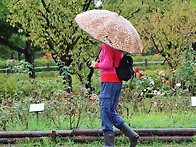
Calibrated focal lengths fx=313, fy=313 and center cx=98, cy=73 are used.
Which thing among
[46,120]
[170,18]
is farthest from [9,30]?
[46,120]

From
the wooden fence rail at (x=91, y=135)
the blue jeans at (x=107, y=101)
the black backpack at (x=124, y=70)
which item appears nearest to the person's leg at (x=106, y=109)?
the blue jeans at (x=107, y=101)

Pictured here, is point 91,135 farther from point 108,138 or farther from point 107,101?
point 107,101

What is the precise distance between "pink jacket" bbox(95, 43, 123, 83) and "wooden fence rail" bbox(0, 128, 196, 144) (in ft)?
4.11

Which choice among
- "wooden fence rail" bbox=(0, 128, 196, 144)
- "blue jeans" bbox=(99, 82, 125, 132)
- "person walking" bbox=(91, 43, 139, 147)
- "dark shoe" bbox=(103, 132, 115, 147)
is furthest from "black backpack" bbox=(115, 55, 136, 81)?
"wooden fence rail" bbox=(0, 128, 196, 144)

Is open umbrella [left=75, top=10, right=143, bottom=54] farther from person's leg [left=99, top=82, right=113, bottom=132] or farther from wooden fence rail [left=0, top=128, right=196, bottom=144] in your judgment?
wooden fence rail [left=0, top=128, right=196, bottom=144]

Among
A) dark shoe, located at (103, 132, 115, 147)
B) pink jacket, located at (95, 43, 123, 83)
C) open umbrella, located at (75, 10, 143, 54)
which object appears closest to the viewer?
open umbrella, located at (75, 10, 143, 54)

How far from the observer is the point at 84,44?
11.1 metres

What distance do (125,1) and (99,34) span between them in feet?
23.2

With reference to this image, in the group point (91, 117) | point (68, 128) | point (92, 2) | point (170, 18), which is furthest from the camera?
point (170, 18)

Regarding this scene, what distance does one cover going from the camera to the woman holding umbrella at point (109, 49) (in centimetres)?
441

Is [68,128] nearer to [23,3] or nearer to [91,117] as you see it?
[91,117]

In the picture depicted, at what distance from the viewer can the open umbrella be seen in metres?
4.36

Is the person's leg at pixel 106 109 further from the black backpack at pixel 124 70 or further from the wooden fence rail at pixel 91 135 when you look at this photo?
the wooden fence rail at pixel 91 135

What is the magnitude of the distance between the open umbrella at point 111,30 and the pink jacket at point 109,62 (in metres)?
0.22
